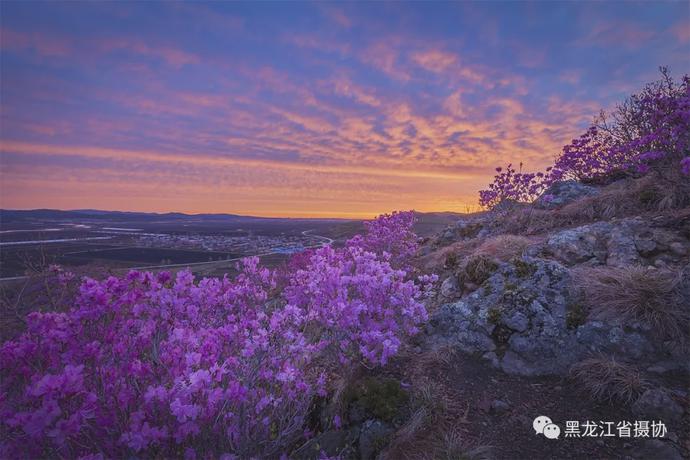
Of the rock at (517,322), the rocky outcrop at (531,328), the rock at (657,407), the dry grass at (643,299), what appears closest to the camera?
the rock at (657,407)

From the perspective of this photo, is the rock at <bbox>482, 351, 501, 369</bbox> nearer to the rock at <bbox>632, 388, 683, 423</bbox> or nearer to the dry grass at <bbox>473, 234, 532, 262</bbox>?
the rock at <bbox>632, 388, 683, 423</bbox>

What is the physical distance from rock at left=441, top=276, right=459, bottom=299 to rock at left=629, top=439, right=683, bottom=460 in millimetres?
3510

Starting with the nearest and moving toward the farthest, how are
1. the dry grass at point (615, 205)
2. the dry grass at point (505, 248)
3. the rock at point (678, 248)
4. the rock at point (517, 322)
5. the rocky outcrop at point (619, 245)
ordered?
the rock at point (517, 322)
the rock at point (678, 248)
the rocky outcrop at point (619, 245)
the dry grass at point (505, 248)
the dry grass at point (615, 205)

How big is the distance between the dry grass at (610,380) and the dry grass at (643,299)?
0.80 m

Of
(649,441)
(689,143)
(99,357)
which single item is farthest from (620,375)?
(689,143)

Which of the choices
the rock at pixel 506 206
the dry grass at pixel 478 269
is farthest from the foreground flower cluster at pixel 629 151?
the dry grass at pixel 478 269

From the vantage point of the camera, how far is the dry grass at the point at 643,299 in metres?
4.16

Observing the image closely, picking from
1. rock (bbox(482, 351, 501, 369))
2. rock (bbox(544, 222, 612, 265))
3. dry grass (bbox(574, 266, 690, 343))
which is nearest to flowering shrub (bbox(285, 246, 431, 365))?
rock (bbox(482, 351, 501, 369))

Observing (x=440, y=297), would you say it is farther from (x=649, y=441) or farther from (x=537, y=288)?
(x=649, y=441)

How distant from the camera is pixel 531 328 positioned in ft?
15.5

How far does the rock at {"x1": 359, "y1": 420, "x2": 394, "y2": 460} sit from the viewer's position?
3535mm

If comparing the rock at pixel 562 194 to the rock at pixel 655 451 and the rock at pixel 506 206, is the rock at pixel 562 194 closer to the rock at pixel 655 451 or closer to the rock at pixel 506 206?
the rock at pixel 506 206

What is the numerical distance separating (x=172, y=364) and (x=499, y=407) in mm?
3416

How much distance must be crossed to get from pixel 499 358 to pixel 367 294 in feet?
6.37
